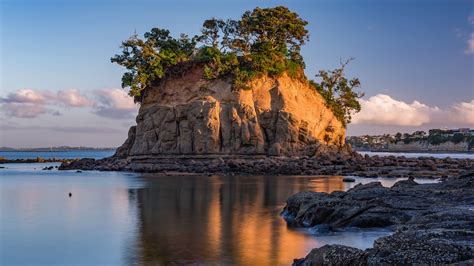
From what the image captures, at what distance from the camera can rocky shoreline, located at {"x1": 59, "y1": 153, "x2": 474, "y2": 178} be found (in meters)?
49.3

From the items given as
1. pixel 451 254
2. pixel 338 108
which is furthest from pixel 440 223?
pixel 338 108

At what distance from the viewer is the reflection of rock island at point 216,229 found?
13.7 m

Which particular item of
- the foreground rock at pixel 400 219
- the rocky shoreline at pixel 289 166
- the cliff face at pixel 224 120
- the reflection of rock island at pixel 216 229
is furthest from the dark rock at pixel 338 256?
the cliff face at pixel 224 120

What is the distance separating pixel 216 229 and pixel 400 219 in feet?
19.8

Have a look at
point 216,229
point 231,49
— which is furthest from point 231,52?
point 216,229

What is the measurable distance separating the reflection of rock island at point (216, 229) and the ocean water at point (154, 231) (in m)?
0.02

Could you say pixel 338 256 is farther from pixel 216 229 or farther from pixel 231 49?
pixel 231 49

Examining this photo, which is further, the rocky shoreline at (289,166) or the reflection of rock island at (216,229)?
the rocky shoreline at (289,166)

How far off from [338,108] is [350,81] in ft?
13.7

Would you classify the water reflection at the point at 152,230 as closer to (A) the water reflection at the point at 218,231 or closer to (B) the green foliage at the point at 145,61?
(A) the water reflection at the point at 218,231

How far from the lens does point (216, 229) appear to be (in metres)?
18.3

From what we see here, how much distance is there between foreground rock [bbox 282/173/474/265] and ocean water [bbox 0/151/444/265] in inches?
33.3

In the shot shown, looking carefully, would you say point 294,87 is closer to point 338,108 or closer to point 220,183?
point 338,108

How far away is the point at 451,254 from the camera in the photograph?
768cm
